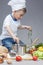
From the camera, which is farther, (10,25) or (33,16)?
→ (33,16)

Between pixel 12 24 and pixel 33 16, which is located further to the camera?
pixel 33 16

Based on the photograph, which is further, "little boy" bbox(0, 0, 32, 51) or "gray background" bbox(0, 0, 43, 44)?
"gray background" bbox(0, 0, 43, 44)

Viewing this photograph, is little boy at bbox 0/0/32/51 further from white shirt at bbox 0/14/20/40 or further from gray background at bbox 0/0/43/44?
gray background at bbox 0/0/43/44

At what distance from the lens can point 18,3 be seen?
4.00 ft

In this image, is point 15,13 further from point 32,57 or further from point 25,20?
point 32,57

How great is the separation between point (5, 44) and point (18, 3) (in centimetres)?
25

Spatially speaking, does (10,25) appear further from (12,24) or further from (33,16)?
(33,16)

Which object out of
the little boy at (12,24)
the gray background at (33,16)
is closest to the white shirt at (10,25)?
the little boy at (12,24)

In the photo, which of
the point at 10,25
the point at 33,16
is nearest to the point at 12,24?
the point at 10,25

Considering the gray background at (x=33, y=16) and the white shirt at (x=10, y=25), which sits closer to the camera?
the white shirt at (x=10, y=25)

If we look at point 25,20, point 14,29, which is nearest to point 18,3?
point 14,29

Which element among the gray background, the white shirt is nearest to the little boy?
the white shirt

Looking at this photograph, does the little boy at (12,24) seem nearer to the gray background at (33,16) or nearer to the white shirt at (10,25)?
the white shirt at (10,25)

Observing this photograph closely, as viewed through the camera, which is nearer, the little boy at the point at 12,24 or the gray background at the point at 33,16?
the little boy at the point at 12,24
